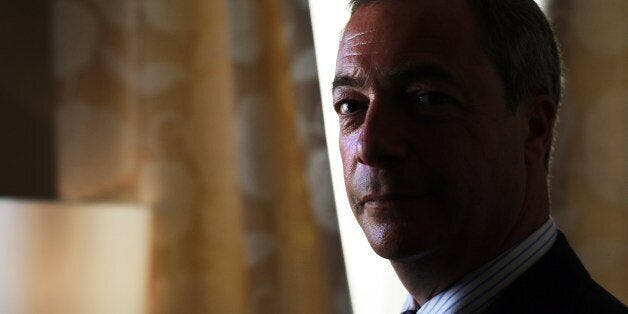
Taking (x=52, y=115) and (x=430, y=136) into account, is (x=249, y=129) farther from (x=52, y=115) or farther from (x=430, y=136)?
(x=430, y=136)

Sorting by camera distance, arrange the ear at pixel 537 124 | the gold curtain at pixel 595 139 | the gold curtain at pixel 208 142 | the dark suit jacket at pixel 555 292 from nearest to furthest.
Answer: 1. the dark suit jacket at pixel 555 292
2. the ear at pixel 537 124
3. the gold curtain at pixel 595 139
4. the gold curtain at pixel 208 142

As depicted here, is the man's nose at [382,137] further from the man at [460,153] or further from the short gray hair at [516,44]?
the short gray hair at [516,44]

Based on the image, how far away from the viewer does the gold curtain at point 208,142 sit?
1834 millimetres

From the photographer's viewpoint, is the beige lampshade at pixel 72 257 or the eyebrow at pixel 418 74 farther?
the beige lampshade at pixel 72 257

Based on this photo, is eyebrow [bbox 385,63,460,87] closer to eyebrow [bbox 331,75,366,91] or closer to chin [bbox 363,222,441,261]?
eyebrow [bbox 331,75,366,91]

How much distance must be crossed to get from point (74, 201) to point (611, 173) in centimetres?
117

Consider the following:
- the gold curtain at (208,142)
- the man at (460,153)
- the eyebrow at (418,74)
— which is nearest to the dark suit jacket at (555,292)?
the man at (460,153)

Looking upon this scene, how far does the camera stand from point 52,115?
190 cm

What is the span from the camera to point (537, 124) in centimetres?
106

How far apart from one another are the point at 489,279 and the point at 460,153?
0.52ft

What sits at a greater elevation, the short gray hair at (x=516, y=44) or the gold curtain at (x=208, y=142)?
the short gray hair at (x=516, y=44)

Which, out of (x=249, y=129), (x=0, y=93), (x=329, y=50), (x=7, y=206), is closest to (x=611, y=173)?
(x=329, y=50)

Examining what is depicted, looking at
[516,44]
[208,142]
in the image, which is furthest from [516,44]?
[208,142]

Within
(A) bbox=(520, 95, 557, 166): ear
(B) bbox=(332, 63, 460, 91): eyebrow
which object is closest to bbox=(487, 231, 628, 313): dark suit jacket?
(A) bbox=(520, 95, 557, 166): ear
